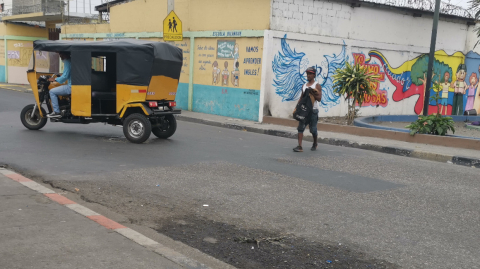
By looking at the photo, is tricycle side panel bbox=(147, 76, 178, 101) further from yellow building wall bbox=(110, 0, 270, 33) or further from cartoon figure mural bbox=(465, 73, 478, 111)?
cartoon figure mural bbox=(465, 73, 478, 111)

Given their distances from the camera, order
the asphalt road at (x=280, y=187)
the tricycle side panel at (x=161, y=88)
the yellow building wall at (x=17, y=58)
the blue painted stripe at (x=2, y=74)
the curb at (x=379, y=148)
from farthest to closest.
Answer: the blue painted stripe at (x=2, y=74)
the yellow building wall at (x=17, y=58)
the tricycle side panel at (x=161, y=88)
the curb at (x=379, y=148)
the asphalt road at (x=280, y=187)

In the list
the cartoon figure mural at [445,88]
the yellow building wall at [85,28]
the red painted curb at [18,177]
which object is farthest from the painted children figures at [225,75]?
the red painted curb at [18,177]

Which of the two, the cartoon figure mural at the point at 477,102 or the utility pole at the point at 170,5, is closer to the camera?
the utility pole at the point at 170,5

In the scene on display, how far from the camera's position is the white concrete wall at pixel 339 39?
54.0 ft

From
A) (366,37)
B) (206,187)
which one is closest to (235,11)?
(366,37)

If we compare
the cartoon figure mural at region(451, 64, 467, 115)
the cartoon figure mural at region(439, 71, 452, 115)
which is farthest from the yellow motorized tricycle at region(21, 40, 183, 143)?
the cartoon figure mural at region(451, 64, 467, 115)

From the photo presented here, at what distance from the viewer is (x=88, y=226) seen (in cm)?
486

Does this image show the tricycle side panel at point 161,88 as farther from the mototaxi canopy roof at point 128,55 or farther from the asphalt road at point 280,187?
the asphalt road at point 280,187

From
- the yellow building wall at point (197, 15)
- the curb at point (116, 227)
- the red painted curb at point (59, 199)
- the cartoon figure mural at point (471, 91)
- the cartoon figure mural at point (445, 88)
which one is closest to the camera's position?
the curb at point (116, 227)

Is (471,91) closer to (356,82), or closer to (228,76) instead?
(356,82)

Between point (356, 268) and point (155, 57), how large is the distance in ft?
25.6

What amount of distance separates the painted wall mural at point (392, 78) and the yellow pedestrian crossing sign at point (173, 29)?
4.11 m

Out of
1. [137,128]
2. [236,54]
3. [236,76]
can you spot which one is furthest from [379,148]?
[236,54]

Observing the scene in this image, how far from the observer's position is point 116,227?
16.1 ft
